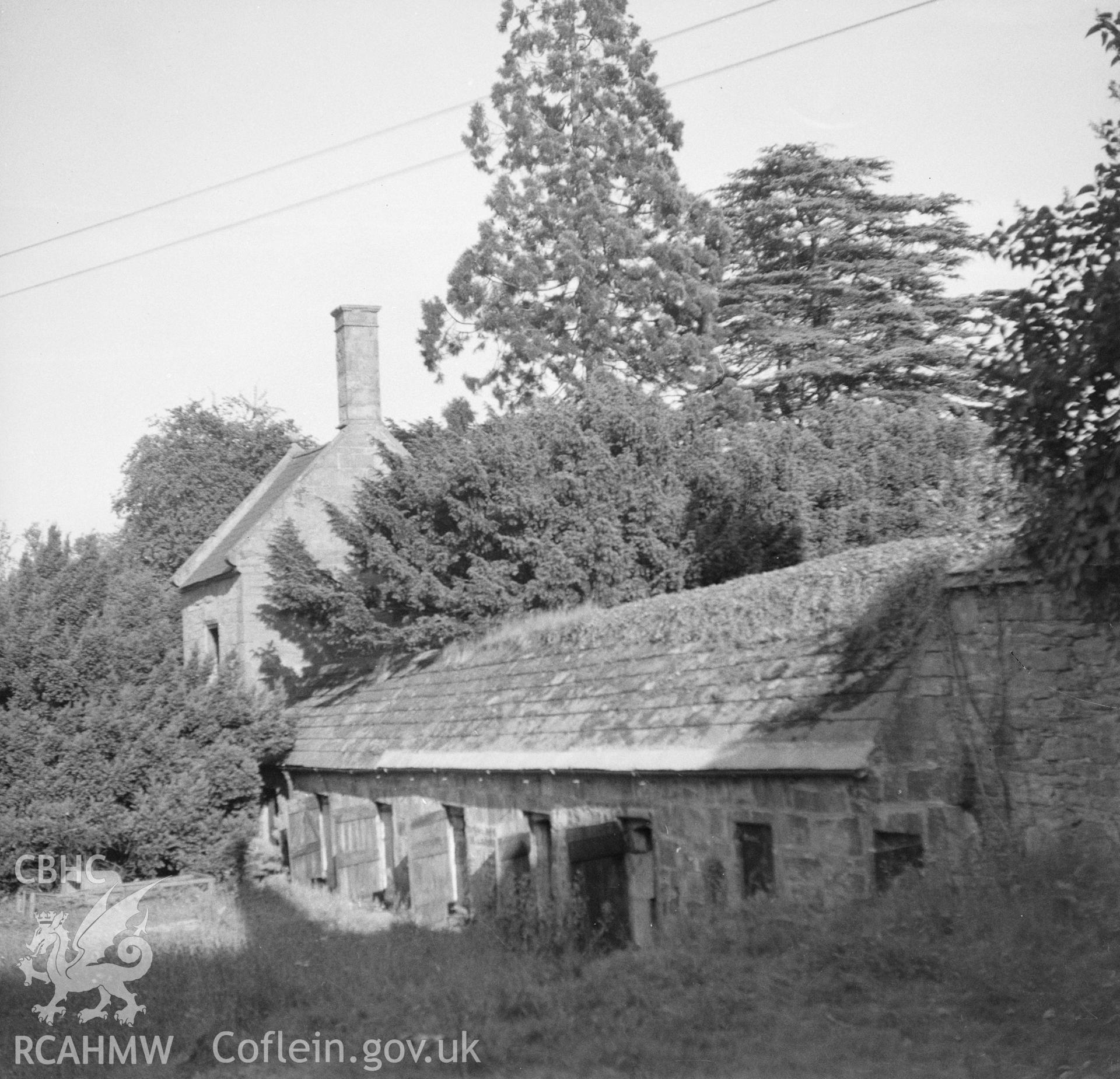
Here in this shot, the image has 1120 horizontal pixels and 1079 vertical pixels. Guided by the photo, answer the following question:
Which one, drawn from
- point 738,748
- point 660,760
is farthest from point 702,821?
point 738,748

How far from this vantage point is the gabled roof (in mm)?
33375

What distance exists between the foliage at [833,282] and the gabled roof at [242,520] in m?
12.9

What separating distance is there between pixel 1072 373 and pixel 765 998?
517 centimetres

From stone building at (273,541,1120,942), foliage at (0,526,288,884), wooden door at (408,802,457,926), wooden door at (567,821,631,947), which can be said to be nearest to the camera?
stone building at (273,541,1120,942)

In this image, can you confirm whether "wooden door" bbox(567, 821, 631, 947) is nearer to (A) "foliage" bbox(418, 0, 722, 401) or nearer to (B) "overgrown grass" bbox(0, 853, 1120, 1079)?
(B) "overgrown grass" bbox(0, 853, 1120, 1079)

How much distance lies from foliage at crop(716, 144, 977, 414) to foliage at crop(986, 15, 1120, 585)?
28397 millimetres

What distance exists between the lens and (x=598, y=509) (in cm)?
2406

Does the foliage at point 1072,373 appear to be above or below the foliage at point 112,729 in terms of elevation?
above

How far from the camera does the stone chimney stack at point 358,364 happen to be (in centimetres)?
3338

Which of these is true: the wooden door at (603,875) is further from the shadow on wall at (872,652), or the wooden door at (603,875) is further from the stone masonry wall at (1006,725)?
the stone masonry wall at (1006,725)

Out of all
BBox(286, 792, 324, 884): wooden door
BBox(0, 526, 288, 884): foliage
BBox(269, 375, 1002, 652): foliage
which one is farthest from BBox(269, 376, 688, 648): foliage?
BBox(286, 792, 324, 884): wooden door

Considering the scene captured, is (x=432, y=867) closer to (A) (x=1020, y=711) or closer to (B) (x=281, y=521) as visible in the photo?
(A) (x=1020, y=711)

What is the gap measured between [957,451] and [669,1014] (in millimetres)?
19710

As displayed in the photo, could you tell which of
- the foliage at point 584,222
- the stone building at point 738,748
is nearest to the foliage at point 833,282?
the foliage at point 584,222
